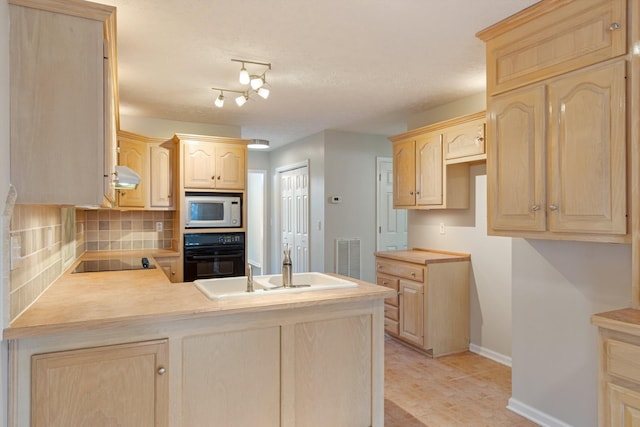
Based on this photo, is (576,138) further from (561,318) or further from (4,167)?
(4,167)

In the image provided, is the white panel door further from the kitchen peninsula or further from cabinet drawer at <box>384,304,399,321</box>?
the kitchen peninsula

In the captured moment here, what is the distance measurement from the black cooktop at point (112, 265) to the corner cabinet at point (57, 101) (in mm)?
1747

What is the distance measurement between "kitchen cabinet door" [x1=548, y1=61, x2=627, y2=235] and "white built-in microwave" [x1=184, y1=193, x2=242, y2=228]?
339cm

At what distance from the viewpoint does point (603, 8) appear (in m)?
1.95

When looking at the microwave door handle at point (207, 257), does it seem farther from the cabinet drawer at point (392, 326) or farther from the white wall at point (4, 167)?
the white wall at point (4, 167)

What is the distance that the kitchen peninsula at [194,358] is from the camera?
5.23ft

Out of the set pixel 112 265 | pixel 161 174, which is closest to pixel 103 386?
pixel 112 265

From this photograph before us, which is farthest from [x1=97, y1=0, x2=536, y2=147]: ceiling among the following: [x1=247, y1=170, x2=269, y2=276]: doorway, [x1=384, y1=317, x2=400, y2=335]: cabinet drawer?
[x1=247, y1=170, x2=269, y2=276]: doorway

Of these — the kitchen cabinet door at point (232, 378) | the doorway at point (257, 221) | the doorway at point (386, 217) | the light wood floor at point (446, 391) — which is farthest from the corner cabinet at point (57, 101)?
the doorway at point (257, 221)

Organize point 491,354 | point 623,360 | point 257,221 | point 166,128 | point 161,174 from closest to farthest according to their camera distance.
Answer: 1. point 623,360
2. point 491,354
3. point 161,174
4. point 166,128
5. point 257,221

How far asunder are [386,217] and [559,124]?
383 centimetres

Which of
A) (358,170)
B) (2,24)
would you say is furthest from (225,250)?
(2,24)

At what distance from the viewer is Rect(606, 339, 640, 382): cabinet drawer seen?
1582 millimetres

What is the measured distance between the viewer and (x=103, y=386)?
1668 millimetres
